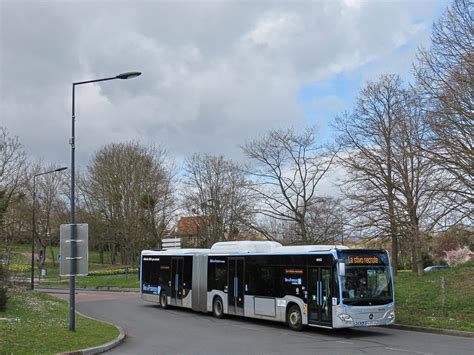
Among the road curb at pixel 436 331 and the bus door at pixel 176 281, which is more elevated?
the bus door at pixel 176 281

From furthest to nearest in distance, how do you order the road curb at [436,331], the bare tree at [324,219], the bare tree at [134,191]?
the bare tree at [134,191]
the bare tree at [324,219]
the road curb at [436,331]

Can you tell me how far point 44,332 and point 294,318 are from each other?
8349mm

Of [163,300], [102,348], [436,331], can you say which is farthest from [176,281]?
[102,348]

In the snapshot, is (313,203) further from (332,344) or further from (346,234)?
(332,344)

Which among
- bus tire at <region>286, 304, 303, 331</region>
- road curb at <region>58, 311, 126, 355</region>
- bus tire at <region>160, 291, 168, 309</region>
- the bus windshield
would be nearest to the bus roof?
the bus windshield

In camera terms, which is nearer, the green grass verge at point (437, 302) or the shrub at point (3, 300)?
the green grass verge at point (437, 302)

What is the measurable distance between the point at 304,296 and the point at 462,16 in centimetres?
1127

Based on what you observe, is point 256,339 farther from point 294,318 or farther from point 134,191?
point 134,191

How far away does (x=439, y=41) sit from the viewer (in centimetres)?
2005

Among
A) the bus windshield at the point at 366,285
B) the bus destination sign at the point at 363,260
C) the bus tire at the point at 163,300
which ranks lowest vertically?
the bus tire at the point at 163,300

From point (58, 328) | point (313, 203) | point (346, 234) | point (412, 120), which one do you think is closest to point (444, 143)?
point (412, 120)

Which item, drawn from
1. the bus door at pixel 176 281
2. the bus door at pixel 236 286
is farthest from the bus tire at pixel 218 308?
the bus door at pixel 176 281

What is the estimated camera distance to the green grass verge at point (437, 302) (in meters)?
19.2

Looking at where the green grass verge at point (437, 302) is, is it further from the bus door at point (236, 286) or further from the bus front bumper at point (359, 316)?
the bus door at point (236, 286)
